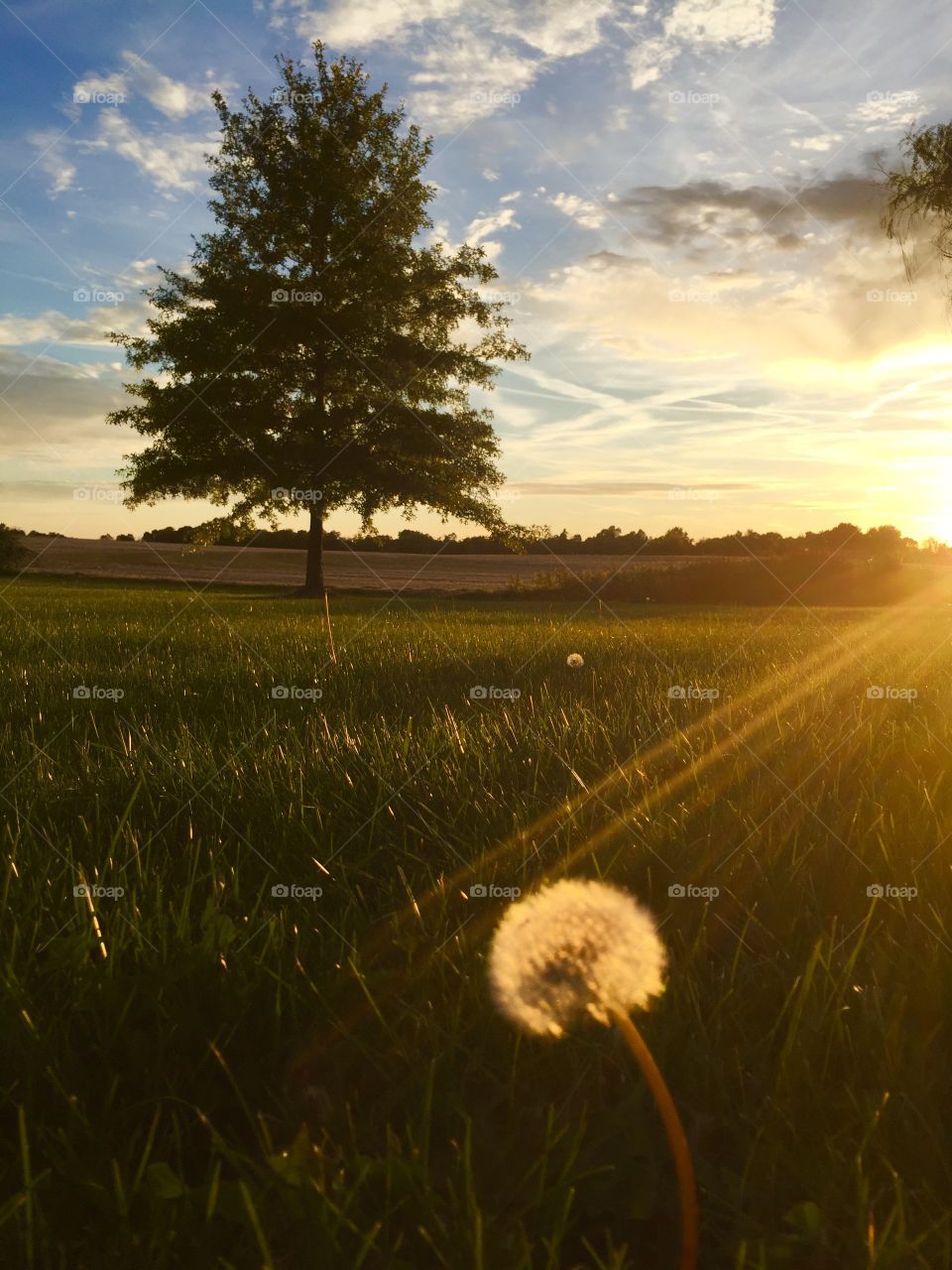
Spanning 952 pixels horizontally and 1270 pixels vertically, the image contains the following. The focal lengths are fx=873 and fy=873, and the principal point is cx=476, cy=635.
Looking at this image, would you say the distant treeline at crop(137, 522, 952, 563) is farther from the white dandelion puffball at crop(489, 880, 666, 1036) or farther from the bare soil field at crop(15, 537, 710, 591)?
the white dandelion puffball at crop(489, 880, 666, 1036)

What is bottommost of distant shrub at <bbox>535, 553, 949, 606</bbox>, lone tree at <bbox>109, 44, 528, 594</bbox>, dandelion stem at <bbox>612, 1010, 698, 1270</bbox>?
dandelion stem at <bbox>612, 1010, 698, 1270</bbox>

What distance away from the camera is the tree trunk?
79.9 ft

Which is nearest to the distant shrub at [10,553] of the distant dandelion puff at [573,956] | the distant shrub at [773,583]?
the distant shrub at [773,583]

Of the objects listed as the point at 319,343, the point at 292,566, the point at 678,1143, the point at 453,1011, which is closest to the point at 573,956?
the point at 678,1143

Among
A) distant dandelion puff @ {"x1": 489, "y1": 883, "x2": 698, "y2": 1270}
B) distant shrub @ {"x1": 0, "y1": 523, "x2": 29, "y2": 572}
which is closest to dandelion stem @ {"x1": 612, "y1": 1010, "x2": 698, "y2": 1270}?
distant dandelion puff @ {"x1": 489, "y1": 883, "x2": 698, "y2": 1270}

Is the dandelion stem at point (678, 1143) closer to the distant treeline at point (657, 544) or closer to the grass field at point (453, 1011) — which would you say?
the grass field at point (453, 1011)

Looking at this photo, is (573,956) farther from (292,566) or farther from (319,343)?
(292,566)

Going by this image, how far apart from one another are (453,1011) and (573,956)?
57 centimetres

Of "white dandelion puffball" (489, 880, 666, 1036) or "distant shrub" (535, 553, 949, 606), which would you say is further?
"distant shrub" (535, 553, 949, 606)

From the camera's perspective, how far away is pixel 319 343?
2344cm

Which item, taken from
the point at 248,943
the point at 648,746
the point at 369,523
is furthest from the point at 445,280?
the point at 248,943

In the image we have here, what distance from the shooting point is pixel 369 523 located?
81.8ft

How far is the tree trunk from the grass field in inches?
826

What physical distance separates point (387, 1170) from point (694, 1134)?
51cm
